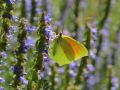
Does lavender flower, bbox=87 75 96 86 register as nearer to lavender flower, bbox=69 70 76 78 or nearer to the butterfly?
lavender flower, bbox=69 70 76 78

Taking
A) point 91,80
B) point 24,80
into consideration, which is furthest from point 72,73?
point 24,80

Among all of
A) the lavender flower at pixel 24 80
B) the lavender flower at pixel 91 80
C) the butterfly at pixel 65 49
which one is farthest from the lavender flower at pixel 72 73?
the lavender flower at pixel 24 80

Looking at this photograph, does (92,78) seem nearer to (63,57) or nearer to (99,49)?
(99,49)

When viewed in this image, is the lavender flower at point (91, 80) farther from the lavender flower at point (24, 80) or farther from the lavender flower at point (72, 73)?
the lavender flower at point (24, 80)

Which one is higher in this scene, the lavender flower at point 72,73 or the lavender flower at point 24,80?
the lavender flower at point 24,80

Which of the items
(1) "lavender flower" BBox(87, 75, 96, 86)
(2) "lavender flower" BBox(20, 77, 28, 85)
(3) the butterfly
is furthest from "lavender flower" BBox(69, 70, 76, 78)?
(2) "lavender flower" BBox(20, 77, 28, 85)

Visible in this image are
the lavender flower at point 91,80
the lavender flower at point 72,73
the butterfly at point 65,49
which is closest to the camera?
the butterfly at point 65,49

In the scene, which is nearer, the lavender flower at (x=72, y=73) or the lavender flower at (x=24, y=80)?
the lavender flower at (x=24, y=80)

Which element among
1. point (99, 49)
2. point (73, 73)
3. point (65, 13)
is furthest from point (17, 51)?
point (65, 13)

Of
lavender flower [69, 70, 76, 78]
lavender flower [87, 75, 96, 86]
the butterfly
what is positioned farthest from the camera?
lavender flower [87, 75, 96, 86]

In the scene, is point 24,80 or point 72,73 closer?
point 24,80

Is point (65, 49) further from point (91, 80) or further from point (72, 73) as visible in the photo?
point (91, 80)
